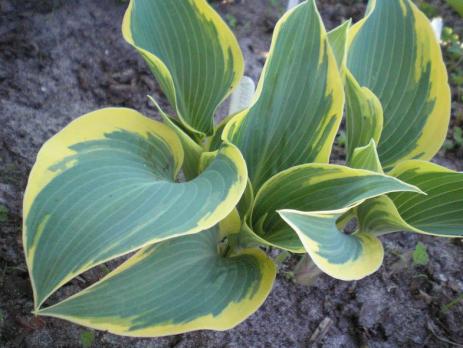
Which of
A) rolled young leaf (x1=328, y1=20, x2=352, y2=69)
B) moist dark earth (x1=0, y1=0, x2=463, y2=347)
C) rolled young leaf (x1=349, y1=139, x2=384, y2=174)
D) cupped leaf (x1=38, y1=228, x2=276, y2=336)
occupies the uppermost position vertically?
rolled young leaf (x1=328, y1=20, x2=352, y2=69)

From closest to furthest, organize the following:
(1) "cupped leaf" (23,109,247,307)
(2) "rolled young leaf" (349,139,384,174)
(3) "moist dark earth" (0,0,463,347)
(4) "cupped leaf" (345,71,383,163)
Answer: (1) "cupped leaf" (23,109,247,307) < (2) "rolled young leaf" (349,139,384,174) < (4) "cupped leaf" (345,71,383,163) < (3) "moist dark earth" (0,0,463,347)

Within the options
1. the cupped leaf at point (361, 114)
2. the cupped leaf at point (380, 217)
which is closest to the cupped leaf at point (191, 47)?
the cupped leaf at point (361, 114)

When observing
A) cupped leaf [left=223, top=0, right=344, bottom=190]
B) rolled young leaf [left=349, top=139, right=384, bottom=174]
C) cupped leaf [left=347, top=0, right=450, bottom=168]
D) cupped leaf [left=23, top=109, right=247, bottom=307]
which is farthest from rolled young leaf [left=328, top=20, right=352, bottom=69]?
cupped leaf [left=23, top=109, right=247, bottom=307]

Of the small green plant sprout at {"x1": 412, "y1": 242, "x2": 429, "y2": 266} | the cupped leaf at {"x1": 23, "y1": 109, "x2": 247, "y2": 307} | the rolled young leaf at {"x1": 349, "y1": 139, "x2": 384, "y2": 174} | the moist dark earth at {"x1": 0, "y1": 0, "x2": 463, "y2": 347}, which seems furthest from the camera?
the small green plant sprout at {"x1": 412, "y1": 242, "x2": 429, "y2": 266}

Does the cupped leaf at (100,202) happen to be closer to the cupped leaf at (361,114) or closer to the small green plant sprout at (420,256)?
the cupped leaf at (361,114)

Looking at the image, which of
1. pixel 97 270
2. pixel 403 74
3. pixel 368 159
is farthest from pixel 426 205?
pixel 97 270

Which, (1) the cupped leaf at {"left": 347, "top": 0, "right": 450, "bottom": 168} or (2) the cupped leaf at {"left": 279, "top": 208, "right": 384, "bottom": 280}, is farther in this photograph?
(1) the cupped leaf at {"left": 347, "top": 0, "right": 450, "bottom": 168}

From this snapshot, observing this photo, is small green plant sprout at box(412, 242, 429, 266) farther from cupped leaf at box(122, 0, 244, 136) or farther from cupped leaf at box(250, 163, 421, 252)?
cupped leaf at box(122, 0, 244, 136)
